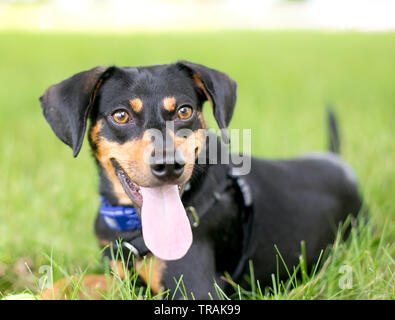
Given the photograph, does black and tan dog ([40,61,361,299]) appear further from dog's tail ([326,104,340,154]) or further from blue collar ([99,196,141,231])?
dog's tail ([326,104,340,154])

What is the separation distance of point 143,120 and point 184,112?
0.27 meters

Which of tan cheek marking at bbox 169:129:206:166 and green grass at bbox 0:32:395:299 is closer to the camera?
tan cheek marking at bbox 169:129:206:166

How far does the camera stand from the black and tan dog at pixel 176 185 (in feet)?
8.21

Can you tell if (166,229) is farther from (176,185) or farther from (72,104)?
(72,104)

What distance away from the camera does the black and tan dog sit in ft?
8.21

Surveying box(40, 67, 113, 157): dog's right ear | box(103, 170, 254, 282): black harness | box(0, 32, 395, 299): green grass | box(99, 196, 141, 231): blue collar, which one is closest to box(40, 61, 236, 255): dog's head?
box(40, 67, 113, 157): dog's right ear

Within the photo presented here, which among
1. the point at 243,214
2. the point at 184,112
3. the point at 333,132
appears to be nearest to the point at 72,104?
the point at 184,112

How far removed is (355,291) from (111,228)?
63.0 inches

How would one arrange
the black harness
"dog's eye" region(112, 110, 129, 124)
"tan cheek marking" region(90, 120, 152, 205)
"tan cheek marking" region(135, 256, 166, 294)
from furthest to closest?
1. the black harness
2. "dog's eye" region(112, 110, 129, 124)
3. "tan cheek marking" region(135, 256, 166, 294)
4. "tan cheek marking" region(90, 120, 152, 205)

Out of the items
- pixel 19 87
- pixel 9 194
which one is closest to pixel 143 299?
pixel 9 194

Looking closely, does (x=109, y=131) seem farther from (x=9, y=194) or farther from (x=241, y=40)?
(x=241, y=40)

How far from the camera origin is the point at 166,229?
2480 millimetres

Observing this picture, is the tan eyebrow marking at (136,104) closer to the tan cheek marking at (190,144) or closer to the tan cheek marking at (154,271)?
the tan cheek marking at (190,144)
